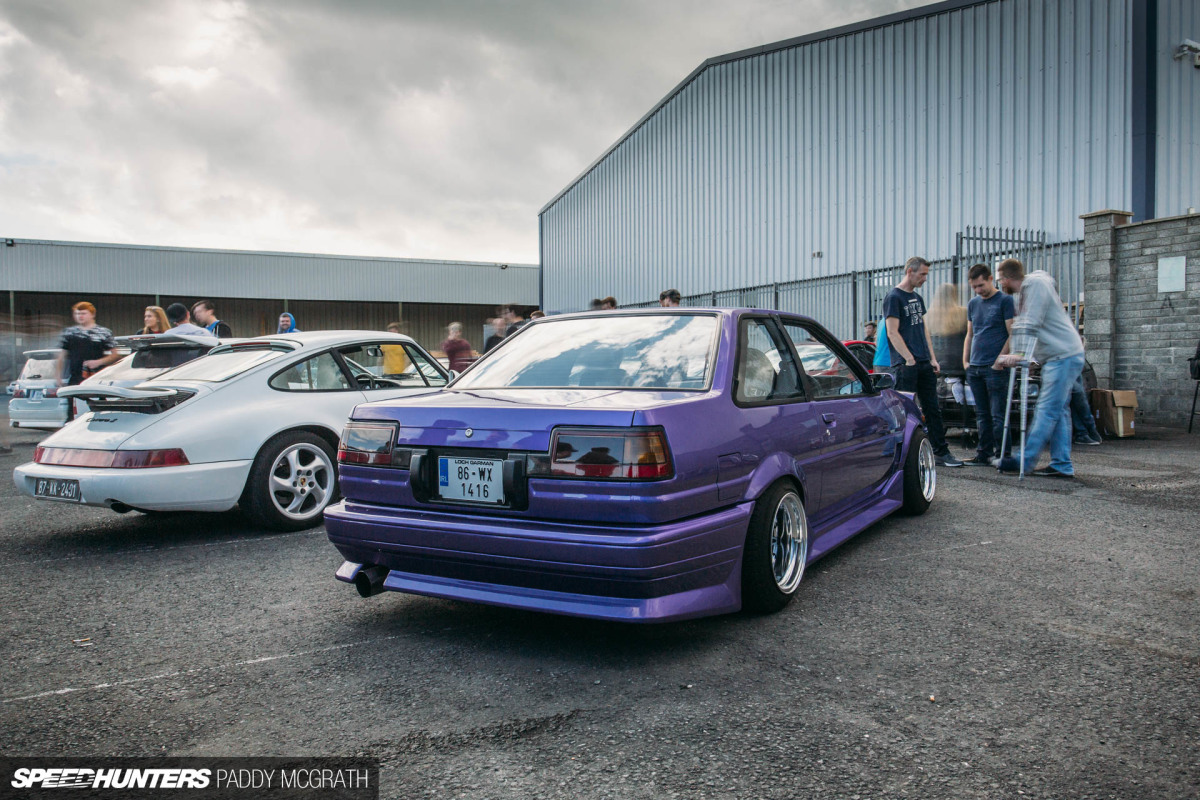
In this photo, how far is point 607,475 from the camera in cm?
261

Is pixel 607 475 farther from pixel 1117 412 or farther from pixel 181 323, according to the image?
pixel 1117 412

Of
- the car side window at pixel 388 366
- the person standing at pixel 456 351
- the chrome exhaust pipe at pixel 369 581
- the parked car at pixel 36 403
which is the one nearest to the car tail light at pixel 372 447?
the chrome exhaust pipe at pixel 369 581

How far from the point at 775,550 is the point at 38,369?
12.2 metres

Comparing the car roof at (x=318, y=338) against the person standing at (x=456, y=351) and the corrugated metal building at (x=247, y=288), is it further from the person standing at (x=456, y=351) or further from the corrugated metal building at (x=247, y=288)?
the corrugated metal building at (x=247, y=288)

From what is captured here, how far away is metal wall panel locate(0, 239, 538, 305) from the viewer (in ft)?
92.7

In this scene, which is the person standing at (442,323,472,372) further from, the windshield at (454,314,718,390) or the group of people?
the windshield at (454,314,718,390)

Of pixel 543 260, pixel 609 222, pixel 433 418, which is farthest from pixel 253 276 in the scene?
pixel 433 418

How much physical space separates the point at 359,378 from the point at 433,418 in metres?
2.79

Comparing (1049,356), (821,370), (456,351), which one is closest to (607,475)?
(821,370)

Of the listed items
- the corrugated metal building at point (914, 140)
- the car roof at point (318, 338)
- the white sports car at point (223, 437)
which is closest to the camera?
the white sports car at point (223, 437)

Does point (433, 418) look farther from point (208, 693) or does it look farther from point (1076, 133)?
point (1076, 133)

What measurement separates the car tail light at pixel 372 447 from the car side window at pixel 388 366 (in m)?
2.43

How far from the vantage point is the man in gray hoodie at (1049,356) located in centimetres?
637

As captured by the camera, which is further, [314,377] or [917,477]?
[314,377]
